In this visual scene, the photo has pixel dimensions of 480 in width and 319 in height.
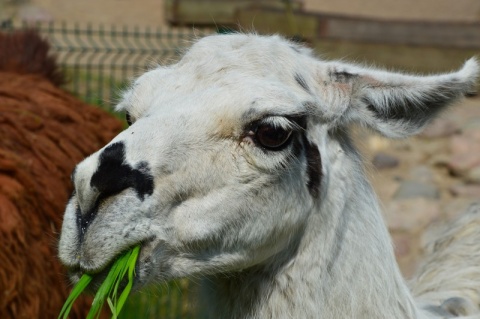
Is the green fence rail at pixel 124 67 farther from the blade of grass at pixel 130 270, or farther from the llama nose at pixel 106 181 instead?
the llama nose at pixel 106 181

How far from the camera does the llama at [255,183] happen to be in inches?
122

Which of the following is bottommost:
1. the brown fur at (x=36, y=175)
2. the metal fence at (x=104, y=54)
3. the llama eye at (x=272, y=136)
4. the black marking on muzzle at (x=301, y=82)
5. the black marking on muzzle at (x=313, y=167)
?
the metal fence at (x=104, y=54)

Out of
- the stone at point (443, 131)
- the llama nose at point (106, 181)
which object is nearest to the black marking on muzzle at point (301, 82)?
the llama nose at point (106, 181)

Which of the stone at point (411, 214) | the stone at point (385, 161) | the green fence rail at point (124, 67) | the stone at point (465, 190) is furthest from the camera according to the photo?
the stone at point (385, 161)

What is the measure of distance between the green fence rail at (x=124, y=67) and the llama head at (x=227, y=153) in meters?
0.31

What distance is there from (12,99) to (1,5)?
920 cm

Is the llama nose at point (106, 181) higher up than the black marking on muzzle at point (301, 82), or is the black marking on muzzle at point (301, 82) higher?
the black marking on muzzle at point (301, 82)

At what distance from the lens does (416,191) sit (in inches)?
329

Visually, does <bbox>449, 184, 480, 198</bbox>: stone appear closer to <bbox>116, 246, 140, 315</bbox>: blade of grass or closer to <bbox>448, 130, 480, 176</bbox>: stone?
<bbox>448, 130, 480, 176</bbox>: stone

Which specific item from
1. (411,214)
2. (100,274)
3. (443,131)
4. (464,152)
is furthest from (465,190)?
(100,274)

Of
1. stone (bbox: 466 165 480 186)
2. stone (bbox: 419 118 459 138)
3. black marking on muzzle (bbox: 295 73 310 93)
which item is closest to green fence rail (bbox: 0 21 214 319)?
black marking on muzzle (bbox: 295 73 310 93)

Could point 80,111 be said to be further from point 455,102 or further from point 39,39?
point 455,102

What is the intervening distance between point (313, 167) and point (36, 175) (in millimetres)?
1976

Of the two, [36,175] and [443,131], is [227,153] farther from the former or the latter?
[443,131]
